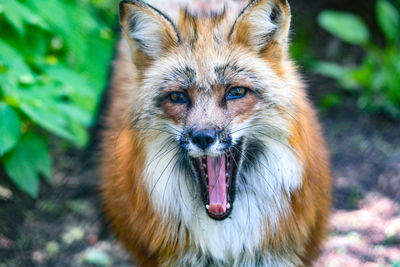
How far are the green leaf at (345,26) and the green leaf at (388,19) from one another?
0.28 meters

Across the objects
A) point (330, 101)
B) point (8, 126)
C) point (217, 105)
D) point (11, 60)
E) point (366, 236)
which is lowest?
point (366, 236)

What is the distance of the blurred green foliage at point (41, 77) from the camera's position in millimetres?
3764

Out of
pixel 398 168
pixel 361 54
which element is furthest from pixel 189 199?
pixel 361 54

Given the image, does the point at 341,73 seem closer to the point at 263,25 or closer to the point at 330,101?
the point at 330,101

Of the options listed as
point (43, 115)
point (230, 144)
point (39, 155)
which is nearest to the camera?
point (230, 144)

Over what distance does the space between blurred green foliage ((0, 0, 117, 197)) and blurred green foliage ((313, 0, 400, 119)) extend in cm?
299

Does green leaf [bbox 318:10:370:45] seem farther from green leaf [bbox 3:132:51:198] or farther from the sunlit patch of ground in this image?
green leaf [bbox 3:132:51:198]

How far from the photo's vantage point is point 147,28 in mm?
3260

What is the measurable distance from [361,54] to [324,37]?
63cm

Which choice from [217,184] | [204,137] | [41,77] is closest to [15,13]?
[41,77]

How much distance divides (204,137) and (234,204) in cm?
72

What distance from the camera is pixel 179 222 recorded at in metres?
3.30

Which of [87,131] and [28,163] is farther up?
[28,163]

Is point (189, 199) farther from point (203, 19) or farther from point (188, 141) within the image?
point (203, 19)
